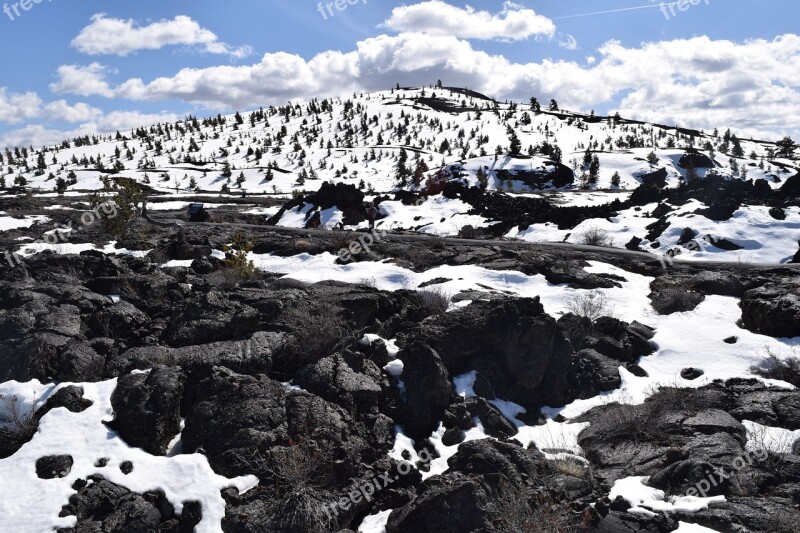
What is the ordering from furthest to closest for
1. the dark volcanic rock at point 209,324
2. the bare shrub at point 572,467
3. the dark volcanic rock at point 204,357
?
the dark volcanic rock at point 209,324 < the dark volcanic rock at point 204,357 < the bare shrub at point 572,467

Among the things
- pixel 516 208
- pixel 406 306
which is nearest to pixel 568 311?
pixel 406 306

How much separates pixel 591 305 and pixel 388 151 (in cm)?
4191

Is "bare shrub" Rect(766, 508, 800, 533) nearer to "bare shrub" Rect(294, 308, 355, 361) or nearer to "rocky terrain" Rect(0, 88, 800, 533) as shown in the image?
"rocky terrain" Rect(0, 88, 800, 533)

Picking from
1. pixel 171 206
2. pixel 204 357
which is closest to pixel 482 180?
pixel 171 206

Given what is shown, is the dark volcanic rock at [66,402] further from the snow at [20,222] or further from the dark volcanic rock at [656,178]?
the dark volcanic rock at [656,178]

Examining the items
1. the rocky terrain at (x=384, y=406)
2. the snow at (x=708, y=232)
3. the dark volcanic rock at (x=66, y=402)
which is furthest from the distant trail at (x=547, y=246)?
the dark volcanic rock at (x=66, y=402)

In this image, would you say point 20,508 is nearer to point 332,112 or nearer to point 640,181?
point 640,181

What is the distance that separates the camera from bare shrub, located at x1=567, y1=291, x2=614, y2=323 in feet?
45.1

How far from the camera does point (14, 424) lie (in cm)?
767

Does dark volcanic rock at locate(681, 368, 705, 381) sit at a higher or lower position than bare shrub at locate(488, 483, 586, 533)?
higher

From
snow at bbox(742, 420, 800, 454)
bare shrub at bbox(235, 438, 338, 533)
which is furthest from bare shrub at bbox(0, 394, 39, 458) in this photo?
snow at bbox(742, 420, 800, 454)

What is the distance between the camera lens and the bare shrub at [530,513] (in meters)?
6.28

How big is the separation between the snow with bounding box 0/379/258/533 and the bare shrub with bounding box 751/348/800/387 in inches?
394

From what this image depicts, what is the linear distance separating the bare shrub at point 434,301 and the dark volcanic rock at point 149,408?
581 cm
